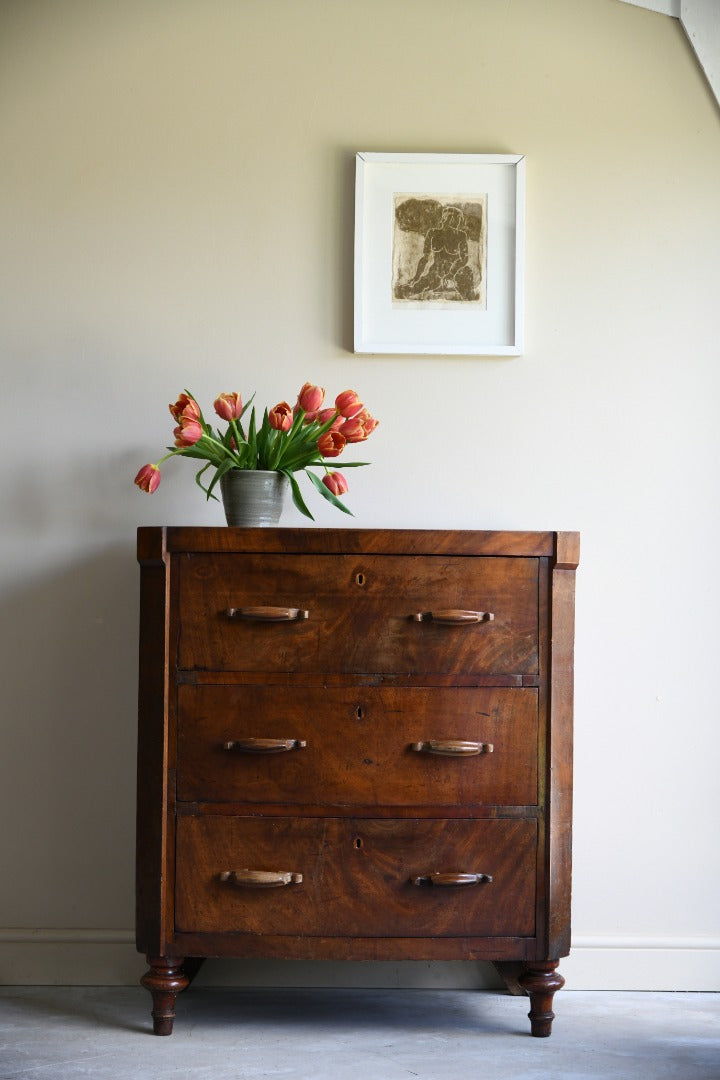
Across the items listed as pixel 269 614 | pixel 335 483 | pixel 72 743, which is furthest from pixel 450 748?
pixel 72 743

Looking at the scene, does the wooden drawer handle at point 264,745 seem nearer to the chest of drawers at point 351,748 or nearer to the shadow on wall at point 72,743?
the chest of drawers at point 351,748

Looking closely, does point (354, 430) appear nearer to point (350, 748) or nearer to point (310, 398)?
point (310, 398)

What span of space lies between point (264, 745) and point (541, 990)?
0.72 m

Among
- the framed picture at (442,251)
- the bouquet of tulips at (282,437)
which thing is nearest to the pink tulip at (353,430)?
the bouquet of tulips at (282,437)

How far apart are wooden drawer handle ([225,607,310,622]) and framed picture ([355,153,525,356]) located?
0.76 metres

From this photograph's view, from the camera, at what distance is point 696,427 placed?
7.54 feet

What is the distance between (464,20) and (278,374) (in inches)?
37.4

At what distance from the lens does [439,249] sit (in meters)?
2.29

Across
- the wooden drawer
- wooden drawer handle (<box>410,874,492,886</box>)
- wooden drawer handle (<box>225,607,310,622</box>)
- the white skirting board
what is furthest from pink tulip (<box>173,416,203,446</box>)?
the white skirting board

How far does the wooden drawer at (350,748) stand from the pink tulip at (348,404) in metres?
0.57

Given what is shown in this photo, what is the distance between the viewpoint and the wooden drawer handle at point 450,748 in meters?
1.81

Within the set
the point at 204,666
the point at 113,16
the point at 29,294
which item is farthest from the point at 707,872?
the point at 113,16

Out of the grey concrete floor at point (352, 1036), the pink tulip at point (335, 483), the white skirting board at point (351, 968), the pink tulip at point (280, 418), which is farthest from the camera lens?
the white skirting board at point (351, 968)

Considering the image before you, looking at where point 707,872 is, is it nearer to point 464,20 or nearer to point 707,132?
point 707,132
